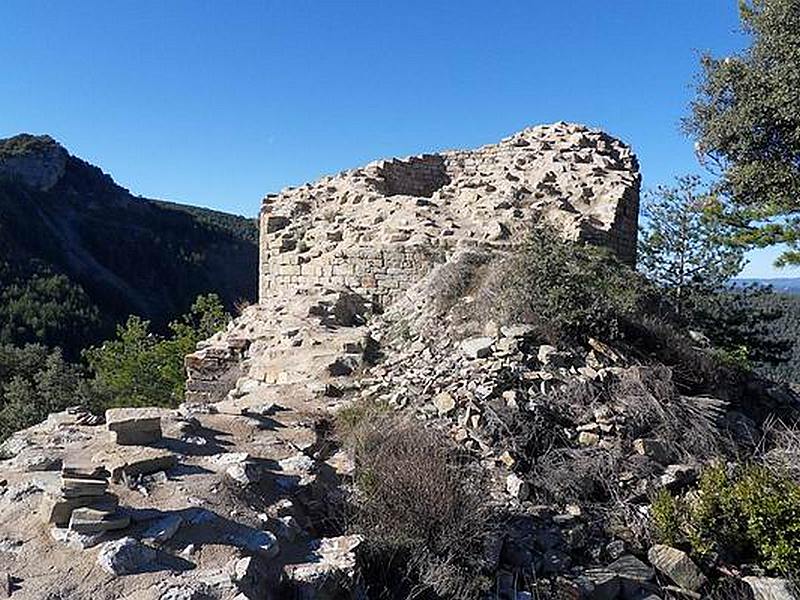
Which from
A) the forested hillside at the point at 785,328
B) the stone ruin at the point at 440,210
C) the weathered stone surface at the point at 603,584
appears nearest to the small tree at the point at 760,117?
the stone ruin at the point at 440,210

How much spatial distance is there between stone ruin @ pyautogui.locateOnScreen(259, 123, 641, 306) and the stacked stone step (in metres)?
5.72

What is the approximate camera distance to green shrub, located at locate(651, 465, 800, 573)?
4.08 m

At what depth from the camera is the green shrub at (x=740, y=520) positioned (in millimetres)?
4082

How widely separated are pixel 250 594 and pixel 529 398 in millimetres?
3356

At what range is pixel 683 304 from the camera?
14586mm

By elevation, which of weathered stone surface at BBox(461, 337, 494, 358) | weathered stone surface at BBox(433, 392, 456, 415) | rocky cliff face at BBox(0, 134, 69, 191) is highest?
rocky cliff face at BBox(0, 134, 69, 191)

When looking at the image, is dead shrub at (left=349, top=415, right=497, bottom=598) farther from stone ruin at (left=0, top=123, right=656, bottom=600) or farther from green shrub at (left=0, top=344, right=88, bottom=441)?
green shrub at (left=0, top=344, right=88, bottom=441)

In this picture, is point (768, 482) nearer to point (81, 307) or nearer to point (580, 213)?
point (580, 213)

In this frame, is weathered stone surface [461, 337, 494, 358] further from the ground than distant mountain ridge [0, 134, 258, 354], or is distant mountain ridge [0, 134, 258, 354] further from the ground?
distant mountain ridge [0, 134, 258, 354]

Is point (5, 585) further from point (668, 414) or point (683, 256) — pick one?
point (683, 256)

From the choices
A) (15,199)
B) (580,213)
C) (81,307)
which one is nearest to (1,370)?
(81,307)

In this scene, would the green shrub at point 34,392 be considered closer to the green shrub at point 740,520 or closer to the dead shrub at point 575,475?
the dead shrub at point 575,475

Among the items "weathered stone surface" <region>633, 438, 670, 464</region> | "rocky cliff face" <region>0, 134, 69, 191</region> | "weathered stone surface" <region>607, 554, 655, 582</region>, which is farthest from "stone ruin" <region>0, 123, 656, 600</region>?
"rocky cliff face" <region>0, 134, 69, 191</region>

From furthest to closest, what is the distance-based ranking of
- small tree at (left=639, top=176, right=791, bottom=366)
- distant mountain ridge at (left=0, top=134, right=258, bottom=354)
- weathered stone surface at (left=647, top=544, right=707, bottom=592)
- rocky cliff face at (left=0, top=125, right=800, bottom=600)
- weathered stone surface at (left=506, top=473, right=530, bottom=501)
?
distant mountain ridge at (left=0, top=134, right=258, bottom=354) → small tree at (left=639, top=176, right=791, bottom=366) → weathered stone surface at (left=506, top=473, right=530, bottom=501) → weathered stone surface at (left=647, top=544, right=707, bottom=592) → rocky cliff face at (left=0, top=125, right=800, bottom=600)
